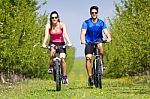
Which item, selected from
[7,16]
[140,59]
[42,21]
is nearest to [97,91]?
[7,16]

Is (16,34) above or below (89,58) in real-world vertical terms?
above

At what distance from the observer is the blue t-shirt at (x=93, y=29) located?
1512 cm

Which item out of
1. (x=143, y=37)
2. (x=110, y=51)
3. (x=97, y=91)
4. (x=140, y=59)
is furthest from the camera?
(x=110, y=51)

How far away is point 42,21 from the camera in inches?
1415

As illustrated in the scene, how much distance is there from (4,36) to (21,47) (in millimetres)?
4588

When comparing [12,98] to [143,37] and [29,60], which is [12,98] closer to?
[143,37]

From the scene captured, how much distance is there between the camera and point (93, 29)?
15117 millimetres

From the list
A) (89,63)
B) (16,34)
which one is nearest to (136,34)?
(16,34)

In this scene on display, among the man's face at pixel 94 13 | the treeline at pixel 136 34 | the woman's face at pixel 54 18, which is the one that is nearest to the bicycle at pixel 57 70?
the woman's face at pixel 54 18

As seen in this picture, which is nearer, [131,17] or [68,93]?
[68,93]

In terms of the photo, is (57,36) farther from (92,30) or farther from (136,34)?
(136,34)

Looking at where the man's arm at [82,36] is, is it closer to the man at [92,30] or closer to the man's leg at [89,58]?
the man at [92,30]

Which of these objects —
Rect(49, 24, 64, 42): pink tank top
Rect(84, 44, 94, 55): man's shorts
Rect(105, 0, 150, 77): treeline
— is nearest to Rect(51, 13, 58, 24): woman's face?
Rect(49, 24, 64, 42): pink tank top

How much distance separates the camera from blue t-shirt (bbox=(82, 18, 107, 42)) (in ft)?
49.6
